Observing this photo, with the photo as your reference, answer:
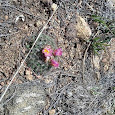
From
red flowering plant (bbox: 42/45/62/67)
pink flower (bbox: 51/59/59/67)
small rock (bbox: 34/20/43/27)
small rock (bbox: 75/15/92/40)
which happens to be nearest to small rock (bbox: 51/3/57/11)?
small rock (bbox: 34/20/43/27)

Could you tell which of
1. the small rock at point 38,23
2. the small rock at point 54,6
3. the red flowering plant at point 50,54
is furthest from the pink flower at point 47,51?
the small rock at point 54,6

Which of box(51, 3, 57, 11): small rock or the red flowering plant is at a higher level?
box(51, 3, 57, 11): small rock

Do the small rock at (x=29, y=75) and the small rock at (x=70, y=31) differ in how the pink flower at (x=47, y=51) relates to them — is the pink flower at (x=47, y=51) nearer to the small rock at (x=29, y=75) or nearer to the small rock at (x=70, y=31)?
the small rock at (x=29, y=75)

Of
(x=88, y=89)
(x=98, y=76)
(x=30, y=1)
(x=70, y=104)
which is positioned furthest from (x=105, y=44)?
(x=30, y=1)

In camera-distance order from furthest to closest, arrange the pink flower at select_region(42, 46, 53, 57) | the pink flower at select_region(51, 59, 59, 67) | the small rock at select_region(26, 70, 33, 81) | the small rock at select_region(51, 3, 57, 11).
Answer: the small rock at select_region(51, 3, 57, 11)
the small rock at select_region(26, 70, 33, 81)
the pink flower at select_region(51, 59, 59, 67)
the pink flower at select_region(42, 46, 53, 57)

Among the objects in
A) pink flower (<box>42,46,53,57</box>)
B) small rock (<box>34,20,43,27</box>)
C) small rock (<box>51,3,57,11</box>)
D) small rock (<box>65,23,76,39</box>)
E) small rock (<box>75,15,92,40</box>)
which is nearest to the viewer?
Result: pink flower (<box>42,46,53,57</box>)

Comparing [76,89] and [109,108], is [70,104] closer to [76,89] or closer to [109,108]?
[76,89]

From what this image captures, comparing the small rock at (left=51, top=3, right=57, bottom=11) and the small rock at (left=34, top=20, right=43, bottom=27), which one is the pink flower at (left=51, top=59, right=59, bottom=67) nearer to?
the small rock at (left=34, top=20, right=43, bottom=27)

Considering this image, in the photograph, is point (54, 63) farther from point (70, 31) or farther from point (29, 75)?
point (70, 31)
